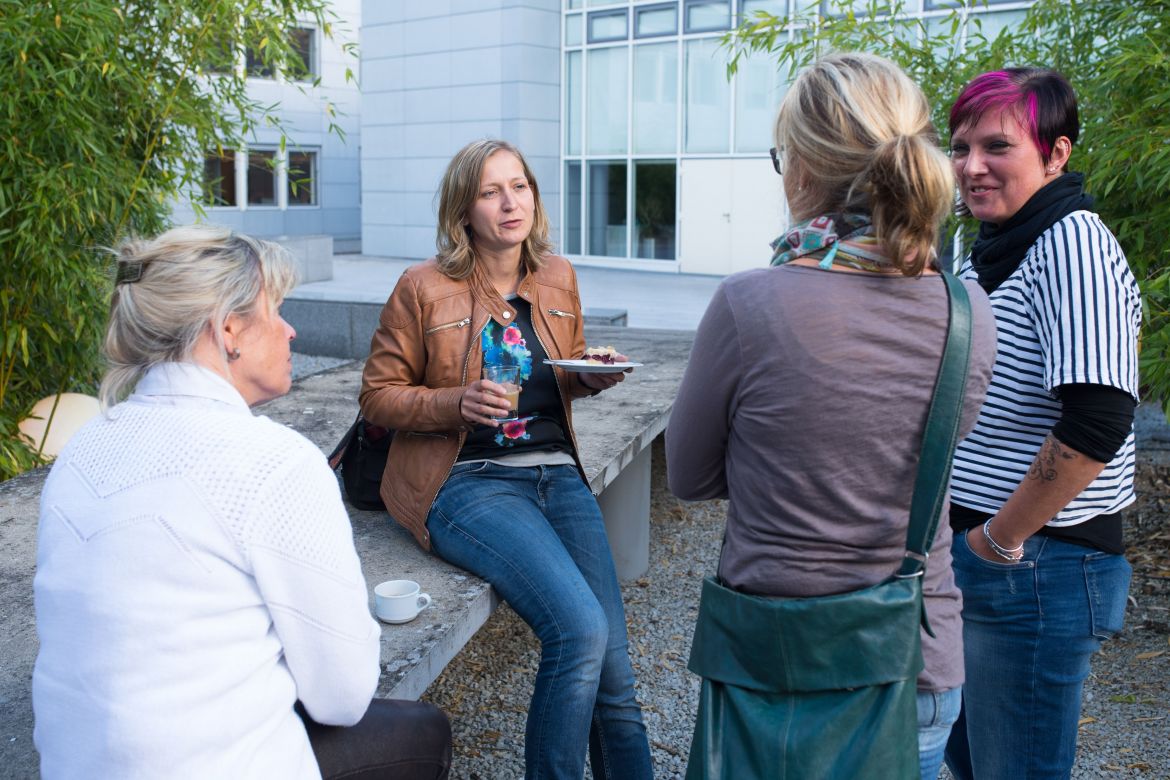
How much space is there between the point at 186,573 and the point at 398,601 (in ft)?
3.13

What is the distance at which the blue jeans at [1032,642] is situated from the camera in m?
1.89

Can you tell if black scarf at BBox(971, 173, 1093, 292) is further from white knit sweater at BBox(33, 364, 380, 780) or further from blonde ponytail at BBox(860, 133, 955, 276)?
white knit sweater at BBox(33, 364, 380, 780)

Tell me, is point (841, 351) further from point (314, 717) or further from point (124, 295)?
point (124, 295)

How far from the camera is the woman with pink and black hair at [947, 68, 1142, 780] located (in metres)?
1.74

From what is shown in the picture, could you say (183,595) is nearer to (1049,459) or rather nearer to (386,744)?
(386,744)

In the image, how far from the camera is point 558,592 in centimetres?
231

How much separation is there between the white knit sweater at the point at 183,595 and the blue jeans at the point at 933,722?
A: 90 centimetres

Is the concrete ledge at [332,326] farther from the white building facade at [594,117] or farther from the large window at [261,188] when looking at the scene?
the large window at [261,188]

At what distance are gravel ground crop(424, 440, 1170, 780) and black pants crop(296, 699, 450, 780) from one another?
4.33 ft

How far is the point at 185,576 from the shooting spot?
4.34ft

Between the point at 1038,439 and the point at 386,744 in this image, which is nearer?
the point at 386,744

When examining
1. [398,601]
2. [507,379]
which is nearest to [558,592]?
[398,601]

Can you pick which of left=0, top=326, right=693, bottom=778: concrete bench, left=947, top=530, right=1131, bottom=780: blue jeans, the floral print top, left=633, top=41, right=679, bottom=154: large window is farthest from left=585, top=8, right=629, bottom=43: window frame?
left=947, top=530, right=1131, bottom=780: blue jeans

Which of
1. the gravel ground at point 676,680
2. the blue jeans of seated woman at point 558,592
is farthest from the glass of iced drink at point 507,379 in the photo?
the gravel ground at point 676,680
